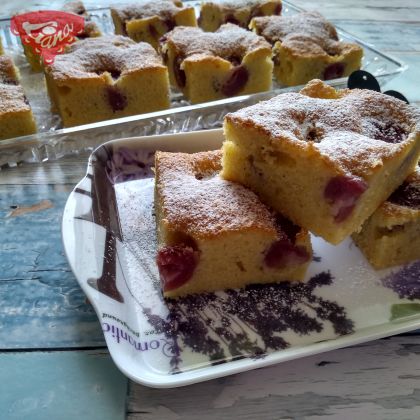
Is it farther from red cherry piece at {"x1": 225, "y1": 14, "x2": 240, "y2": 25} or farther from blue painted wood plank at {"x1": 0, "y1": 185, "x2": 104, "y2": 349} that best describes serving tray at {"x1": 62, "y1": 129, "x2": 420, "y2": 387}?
red cherry piece at {"x1": 225, "y1": 14, "x2": 240, "y2": 25}

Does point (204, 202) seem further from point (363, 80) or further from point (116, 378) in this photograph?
point (363, 80)

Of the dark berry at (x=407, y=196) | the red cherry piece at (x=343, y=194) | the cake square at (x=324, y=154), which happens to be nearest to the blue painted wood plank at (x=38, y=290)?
the cake square at (x=324, y=154)

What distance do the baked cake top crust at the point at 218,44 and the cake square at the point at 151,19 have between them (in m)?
A: 0.31

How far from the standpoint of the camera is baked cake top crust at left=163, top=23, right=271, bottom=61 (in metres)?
2.12

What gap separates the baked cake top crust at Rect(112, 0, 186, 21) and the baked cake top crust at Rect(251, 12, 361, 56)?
16.8 inches

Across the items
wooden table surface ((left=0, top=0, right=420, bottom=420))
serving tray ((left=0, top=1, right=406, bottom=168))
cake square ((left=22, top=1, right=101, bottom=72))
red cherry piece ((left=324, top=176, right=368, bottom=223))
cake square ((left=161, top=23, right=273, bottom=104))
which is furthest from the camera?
cake square ((left=22, top=1, right=101, bottom=72))

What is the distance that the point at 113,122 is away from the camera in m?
1.83

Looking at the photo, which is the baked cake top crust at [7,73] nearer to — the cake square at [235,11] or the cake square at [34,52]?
the cake square at [34,52]

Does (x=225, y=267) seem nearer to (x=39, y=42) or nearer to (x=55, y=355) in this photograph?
(x=55, y=355)

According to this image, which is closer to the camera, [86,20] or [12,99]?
[12,99]

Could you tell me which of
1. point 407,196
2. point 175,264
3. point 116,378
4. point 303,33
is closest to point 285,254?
point 175,264

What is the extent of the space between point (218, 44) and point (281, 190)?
111 cm

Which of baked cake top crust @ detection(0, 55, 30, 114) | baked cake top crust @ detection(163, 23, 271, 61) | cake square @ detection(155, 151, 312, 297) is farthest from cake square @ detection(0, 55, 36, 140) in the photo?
cake square @ detection(155, 151, 312, 297)

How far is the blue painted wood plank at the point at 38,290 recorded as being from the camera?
1.18 meters
